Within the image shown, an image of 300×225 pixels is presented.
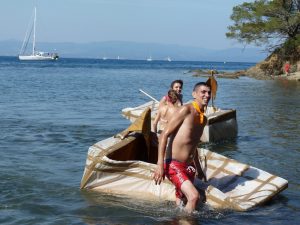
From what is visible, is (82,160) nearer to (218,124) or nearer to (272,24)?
(218,124)

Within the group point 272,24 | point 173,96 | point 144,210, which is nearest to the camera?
point 144,210

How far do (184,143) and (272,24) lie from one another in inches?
1747

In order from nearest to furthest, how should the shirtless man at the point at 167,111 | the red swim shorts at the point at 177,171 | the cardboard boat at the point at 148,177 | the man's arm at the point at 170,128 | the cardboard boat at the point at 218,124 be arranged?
the man's arm at the point at 170,128 → the red swim shorts at the point at 177,171 → the cardboard boat at the point at 148,177 → the shirtless man at the point at 167,111 → the cardboard boat at the point at 218,124

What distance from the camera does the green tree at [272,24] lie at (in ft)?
164

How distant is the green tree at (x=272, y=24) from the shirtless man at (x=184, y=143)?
144 ft

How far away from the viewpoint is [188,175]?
24.2 feet

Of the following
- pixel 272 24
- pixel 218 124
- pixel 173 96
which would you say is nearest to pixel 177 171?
pixel 173 96

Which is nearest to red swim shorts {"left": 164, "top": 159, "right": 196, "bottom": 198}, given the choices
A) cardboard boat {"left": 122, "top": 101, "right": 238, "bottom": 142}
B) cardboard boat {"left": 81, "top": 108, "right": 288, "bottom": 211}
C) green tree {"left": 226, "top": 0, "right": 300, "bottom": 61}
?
cardboard boat {"left": 81, "top": 108, "right": 288, "bottom": 211}

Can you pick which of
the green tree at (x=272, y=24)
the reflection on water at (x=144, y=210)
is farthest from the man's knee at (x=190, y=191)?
the green tree at (x=272, y=24)

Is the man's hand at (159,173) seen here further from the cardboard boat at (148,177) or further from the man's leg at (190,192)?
the cardboard boat at (148,177)

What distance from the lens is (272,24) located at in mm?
49562

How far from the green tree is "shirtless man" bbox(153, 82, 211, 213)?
144ft

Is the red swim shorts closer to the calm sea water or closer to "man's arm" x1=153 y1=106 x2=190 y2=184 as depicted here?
"man's arm" x1=153 y1=106 x2=190 y2=184

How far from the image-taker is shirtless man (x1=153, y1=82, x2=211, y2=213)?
23.3 ft
